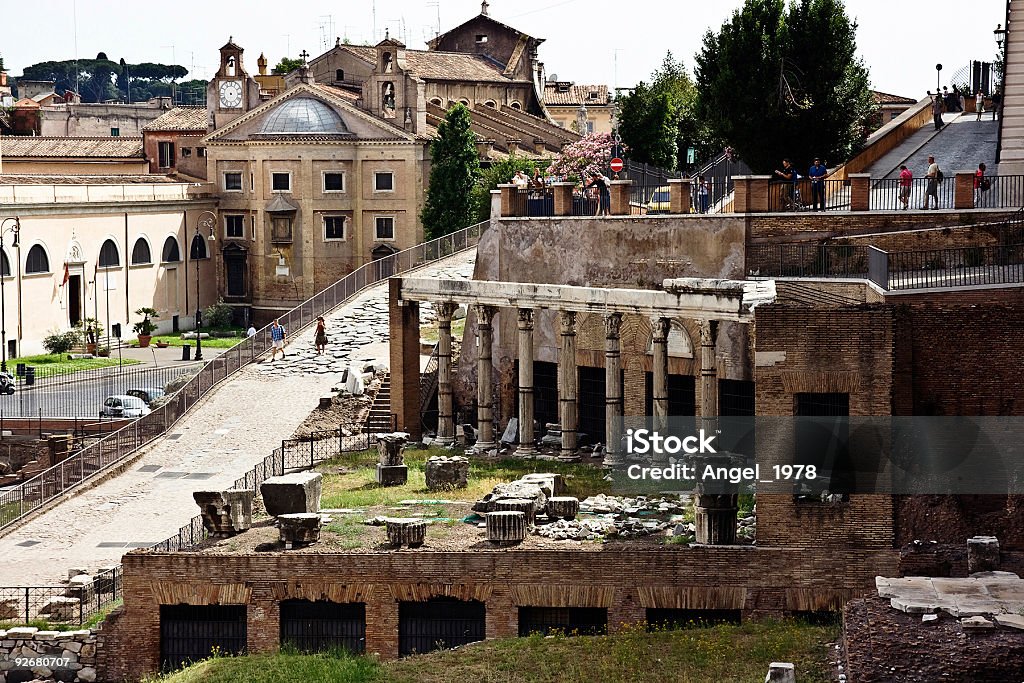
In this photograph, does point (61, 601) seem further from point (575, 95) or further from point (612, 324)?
point (575, 95)

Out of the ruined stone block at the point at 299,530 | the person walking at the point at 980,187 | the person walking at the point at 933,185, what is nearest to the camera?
the ruined stone block at the point at 299,530

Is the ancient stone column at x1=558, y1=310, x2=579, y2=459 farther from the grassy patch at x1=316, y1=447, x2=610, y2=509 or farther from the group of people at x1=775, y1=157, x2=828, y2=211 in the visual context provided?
the group of people at x1=775, y1=157, x2=828, y2=211

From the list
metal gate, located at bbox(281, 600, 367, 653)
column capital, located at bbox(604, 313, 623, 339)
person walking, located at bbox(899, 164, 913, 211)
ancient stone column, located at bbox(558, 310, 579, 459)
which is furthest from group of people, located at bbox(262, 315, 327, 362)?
metal gate, located at bbox(281, 600, 367, 653)

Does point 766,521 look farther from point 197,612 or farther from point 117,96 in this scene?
point 117,96

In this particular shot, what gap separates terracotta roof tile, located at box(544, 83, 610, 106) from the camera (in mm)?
110438

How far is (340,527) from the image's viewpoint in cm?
3250

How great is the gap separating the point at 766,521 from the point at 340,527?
7.45 meters

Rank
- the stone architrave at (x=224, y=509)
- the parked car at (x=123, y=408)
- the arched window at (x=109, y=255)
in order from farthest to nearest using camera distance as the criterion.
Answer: the arched window at (x=109, y=255)
the parked car at (x=123, y=408)
the stone architrave at (x=224, y=509)

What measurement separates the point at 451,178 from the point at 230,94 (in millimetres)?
12837

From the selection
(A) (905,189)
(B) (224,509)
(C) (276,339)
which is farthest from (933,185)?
(C) (276,339)

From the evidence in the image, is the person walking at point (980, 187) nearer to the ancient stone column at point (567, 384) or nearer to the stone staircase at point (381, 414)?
the ancient stone column at point (567, 384)

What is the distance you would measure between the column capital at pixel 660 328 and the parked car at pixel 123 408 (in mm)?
15837

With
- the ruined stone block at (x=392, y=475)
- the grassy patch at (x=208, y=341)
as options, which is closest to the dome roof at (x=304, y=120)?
the grassy patch at (x=208, y=341)

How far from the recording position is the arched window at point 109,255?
220 ft
